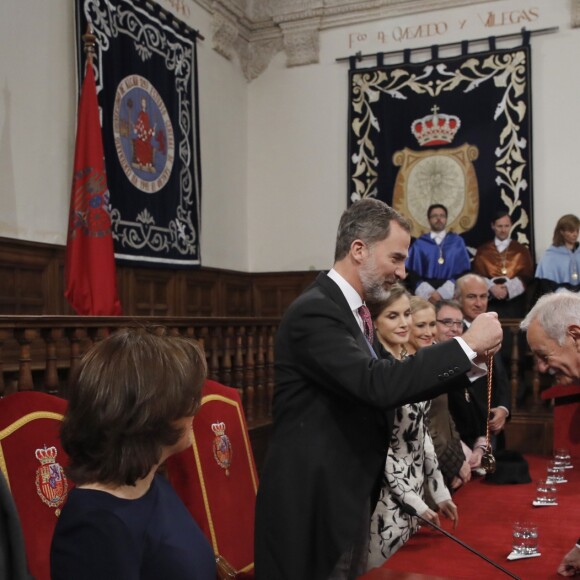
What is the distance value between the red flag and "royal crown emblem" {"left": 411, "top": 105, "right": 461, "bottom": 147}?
4.13 m

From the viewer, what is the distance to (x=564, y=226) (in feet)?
23.4

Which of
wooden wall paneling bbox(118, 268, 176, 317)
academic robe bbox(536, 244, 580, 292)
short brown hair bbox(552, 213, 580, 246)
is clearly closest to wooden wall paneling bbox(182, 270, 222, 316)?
wooden wall paneling bbox(118, 268, 176, 317)

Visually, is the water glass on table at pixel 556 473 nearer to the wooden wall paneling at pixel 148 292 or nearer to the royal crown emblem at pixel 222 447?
the royal crown emblem at pixel 222 447

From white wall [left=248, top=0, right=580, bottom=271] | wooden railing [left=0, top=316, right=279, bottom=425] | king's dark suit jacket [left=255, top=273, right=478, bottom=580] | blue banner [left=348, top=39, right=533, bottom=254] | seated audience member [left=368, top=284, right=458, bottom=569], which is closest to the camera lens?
king's dark suit jacket [left=255, top=273, right=478, bottom=580]

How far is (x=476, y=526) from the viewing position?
7.49 ft

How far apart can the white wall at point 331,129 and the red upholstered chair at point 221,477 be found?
5.94m

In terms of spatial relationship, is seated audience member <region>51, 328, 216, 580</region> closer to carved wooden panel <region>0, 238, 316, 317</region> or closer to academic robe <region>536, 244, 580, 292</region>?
carved wooden panel <region>0, 238, 316, 317</region>

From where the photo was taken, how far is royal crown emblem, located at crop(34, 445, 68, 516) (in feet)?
6.61

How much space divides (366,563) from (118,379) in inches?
47.8

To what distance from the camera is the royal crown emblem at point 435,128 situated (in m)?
8.26

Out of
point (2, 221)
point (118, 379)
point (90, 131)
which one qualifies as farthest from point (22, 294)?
point (118, 379)

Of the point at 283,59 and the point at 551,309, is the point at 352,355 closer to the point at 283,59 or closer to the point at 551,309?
the point at 551,309

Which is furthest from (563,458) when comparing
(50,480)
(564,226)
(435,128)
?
(435,128)

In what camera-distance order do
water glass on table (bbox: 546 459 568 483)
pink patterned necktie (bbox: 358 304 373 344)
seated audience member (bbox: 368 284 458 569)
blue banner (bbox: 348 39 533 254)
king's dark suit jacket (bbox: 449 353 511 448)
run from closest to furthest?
pink patterned necktie (bbox: 358 304 373 344) < seated audience member (bbox: 368 284 458 569) < water glass on table (bbox: 546 459 568 483) < king's dark suit jacket (bbox: 449 353 511 448) < blue banner (bbox: 348 39 533 254)
